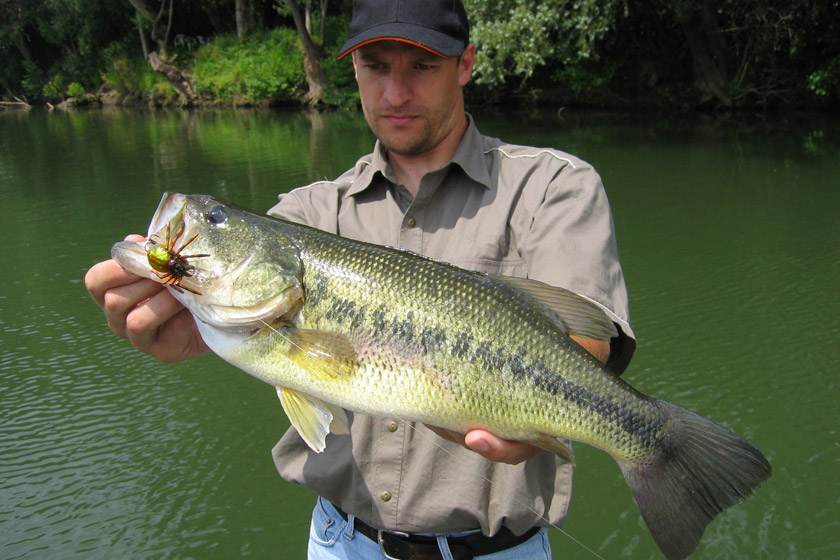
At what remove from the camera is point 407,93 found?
2527 millimetres

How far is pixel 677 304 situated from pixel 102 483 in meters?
6.14

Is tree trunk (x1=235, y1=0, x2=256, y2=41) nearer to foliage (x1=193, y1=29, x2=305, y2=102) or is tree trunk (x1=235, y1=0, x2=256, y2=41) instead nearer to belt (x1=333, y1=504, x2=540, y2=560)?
foliage (x1=193, y1=29, x2=305, y2=102)

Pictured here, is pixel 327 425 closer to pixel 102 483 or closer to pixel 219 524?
pixel 219 524

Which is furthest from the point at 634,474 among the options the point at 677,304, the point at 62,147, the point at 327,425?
the point at 62,147

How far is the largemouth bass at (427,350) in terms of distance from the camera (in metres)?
1.97

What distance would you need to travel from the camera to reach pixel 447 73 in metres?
2.58

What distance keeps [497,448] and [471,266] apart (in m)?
0.70

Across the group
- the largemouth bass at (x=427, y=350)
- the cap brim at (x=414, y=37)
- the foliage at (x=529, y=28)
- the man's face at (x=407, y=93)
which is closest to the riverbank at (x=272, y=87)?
the foliage at (x=529, y=28)

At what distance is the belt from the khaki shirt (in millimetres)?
60

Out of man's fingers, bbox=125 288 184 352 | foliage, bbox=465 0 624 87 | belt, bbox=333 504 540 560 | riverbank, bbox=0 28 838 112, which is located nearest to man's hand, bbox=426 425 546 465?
belt, bbox=333 504 540 560

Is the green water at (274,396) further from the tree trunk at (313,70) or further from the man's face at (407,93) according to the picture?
the tree trunk at (313,70)

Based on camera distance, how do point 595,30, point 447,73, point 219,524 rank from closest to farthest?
point 447,73
point 219,524
point 595,30

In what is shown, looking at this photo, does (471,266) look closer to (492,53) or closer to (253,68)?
(492,53)

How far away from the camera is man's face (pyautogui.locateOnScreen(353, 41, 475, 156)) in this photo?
2.51 meters
